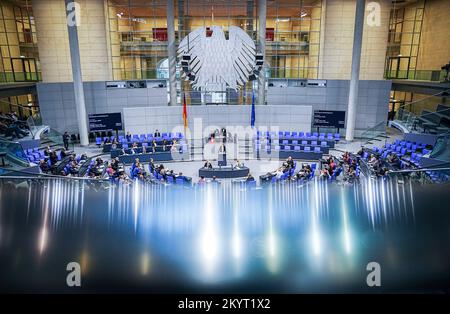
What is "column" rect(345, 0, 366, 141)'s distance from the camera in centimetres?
1998

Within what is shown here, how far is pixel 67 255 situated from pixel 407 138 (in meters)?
18.8

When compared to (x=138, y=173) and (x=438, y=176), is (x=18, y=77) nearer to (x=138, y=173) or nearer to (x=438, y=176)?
(x=138, y=173)

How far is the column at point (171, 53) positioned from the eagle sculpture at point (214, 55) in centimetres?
736

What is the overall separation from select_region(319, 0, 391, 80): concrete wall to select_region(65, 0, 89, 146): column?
17517mm

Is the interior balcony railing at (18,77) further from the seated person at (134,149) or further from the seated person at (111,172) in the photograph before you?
the seated person at (111,172)

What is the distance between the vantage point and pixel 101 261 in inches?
122

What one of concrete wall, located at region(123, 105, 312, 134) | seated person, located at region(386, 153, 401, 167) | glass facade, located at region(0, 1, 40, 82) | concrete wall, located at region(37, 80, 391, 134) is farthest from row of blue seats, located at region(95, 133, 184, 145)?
seated person, located at region(386, 153, 401, 167)

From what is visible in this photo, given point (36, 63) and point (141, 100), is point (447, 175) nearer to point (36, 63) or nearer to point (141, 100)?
point (141, 100)

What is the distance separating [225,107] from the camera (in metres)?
21.5

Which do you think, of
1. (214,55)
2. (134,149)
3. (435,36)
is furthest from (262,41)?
(435,36)

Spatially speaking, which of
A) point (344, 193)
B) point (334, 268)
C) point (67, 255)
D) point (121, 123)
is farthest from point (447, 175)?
point (121, 123)

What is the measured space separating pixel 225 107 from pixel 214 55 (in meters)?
7.25

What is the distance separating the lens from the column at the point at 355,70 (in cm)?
1998
